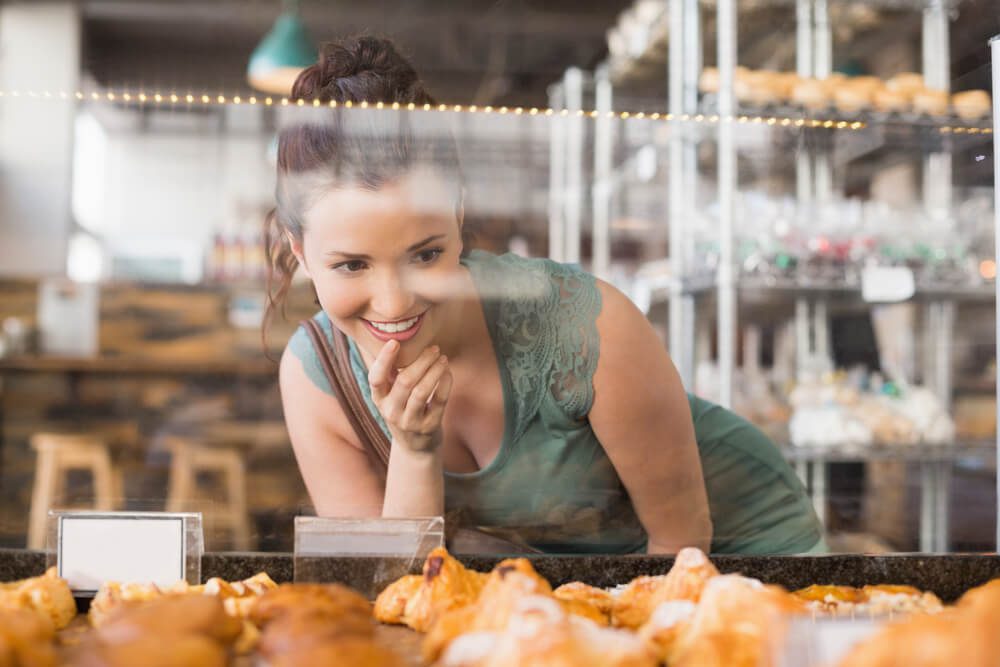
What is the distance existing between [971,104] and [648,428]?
864 millimetres

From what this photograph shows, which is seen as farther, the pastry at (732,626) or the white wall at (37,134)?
the white wall at (37,134)

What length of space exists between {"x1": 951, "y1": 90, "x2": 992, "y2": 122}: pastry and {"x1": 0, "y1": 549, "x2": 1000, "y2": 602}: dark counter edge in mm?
681

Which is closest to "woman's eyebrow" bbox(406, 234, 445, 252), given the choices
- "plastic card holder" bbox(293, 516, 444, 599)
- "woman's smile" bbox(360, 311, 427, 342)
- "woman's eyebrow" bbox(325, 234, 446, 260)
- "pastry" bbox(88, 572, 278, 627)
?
"woman's eyebrow" bbox(325, 234, 446, 260)

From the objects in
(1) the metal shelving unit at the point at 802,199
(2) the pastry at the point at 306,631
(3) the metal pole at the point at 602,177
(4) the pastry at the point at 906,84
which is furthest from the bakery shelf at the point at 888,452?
(2) the pastry at the point at 306,631

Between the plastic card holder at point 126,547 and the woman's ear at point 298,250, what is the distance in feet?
1.56

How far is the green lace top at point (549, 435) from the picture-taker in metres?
1.41

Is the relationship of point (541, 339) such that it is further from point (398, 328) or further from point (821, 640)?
point (821, 640)

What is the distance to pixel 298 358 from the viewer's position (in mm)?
1459

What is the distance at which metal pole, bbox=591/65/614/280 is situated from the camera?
1.92m

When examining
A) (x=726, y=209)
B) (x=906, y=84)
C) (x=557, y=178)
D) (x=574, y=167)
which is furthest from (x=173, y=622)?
(x=906, y=84)

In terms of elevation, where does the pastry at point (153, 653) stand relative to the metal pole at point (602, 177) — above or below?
below

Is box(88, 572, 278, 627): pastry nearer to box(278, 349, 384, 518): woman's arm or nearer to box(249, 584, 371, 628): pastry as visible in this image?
box(249, 584, 371, 628): pastry

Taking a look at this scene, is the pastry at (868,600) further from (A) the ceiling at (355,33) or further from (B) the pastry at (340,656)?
(A) the ceiling at (355,33)

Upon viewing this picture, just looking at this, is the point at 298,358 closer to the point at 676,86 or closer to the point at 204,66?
the point at 204,66
